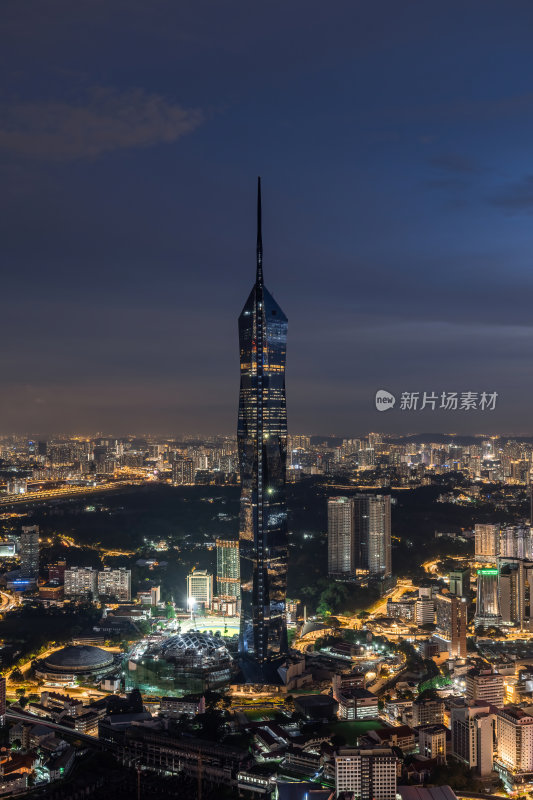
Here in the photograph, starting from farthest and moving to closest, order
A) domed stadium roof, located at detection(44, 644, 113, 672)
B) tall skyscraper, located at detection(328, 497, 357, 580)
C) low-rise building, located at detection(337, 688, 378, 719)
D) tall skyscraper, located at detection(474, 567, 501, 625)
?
tall skyscraper, located at detection(328, 497, 357, 580) → tall skyscraper, located at detection(474, 567, 501, 625) → domed stadium roof, located at detection(44, 644, 113, 672) → low-rise building, located at detection(337, 688, 378, 719)

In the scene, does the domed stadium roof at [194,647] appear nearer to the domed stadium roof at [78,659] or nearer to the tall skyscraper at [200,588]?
the domed stadium roof at [78,659]

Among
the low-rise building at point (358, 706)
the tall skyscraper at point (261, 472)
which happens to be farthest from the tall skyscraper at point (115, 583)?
the low-rise building at point (358, 706)

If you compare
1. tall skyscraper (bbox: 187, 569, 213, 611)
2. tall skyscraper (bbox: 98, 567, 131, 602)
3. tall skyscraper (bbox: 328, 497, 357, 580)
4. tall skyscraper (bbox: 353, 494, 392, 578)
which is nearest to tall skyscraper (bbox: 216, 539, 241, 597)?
tall skyscraper (bbox: 187, 569, 213, 611)

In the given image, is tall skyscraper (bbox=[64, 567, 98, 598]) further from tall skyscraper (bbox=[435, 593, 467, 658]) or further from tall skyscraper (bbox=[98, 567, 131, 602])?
tall skyscraper (bbox=[435, 593, 467, 658])

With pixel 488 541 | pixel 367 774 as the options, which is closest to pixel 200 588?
pixel 488 541

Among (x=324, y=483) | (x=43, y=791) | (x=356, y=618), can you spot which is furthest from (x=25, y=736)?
(x=324, y=483)

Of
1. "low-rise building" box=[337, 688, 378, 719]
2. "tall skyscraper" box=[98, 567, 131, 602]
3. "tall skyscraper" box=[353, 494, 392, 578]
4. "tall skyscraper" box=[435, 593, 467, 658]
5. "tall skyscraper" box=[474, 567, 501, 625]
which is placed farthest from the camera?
"tall skyscraper" box=[353, 494, 392, 578]

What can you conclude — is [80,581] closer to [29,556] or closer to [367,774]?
[29,556]
